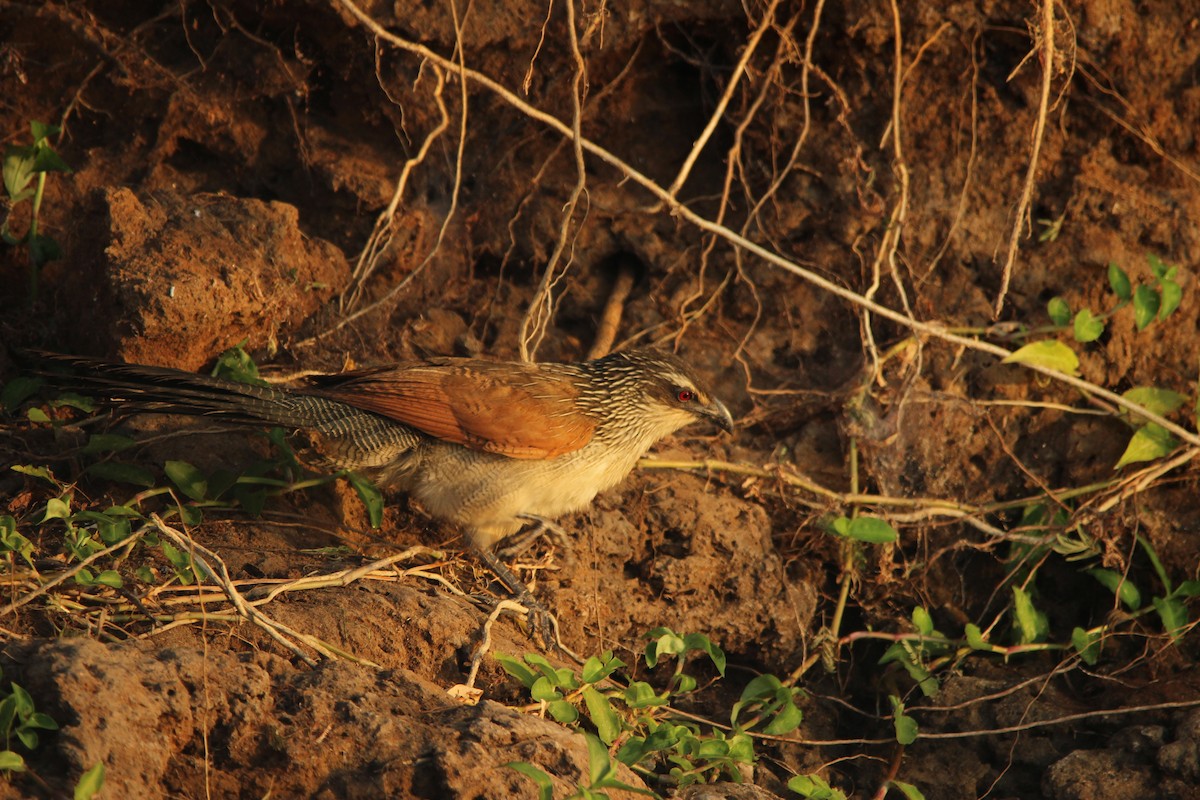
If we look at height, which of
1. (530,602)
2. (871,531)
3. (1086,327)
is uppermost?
(1086,327)

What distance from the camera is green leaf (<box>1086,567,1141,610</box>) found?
14.1 feet

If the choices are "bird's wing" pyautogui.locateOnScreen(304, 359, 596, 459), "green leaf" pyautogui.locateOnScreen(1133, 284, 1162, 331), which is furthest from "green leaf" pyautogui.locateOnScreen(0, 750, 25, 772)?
"green leaf" pyautogui.locateOnScreen(1133, 284, 1162, 331)

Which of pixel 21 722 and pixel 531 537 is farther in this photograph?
pixel 531 537

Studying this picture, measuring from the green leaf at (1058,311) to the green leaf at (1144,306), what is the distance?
0.28 m

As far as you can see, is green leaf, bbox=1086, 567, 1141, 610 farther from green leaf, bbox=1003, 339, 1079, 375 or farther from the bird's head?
the bird's head

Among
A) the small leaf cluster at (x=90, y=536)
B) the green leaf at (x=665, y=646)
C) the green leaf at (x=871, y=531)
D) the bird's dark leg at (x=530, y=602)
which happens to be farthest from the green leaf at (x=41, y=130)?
the green leaf at (x=871, y=531)

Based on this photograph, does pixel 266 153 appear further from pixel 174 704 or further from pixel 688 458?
pixel 174 704

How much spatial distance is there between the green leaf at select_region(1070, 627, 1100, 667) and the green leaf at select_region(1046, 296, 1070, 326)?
1326 mm

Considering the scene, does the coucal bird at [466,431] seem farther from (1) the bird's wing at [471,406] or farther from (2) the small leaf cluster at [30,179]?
(2) the small leaf cluster at [30,179]

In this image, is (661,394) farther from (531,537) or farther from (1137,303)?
(1137,303)

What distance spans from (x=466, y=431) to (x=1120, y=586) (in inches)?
107

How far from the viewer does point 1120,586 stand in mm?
4312

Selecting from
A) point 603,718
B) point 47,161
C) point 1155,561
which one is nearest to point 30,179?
point 47,161

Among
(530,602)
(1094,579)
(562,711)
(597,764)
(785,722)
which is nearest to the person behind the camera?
(597,764)
